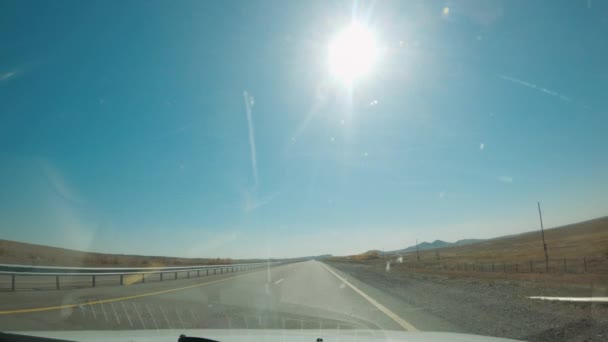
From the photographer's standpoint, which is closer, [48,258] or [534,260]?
[48,258]

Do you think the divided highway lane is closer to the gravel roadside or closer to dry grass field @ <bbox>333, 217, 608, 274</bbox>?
the gravel roadside

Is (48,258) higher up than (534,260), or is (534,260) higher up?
(48,258)

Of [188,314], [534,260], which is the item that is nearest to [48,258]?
[188,314]

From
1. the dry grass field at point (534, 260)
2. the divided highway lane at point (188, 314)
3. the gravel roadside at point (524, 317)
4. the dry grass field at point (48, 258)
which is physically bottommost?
the dry grass field at point (534, 260)

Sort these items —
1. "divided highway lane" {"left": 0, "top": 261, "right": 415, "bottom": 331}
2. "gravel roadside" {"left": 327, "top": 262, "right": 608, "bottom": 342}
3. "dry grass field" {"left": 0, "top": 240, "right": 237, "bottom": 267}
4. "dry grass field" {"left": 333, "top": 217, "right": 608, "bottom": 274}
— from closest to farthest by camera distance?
1. "gravel roadside" {"left": 327, "top": 262, "right": 608, "bottom": 342}
2. "divided highway lane" {"left": 0, "top": 261, "right": 415, "bottom": 331}
3. "dry grass field" {"left": 0, "top": 240, "right": 237, "bottom": 267}
4. "dry grass field" {"left": 333, "top": 217, "right": 608, "bottom": 274}

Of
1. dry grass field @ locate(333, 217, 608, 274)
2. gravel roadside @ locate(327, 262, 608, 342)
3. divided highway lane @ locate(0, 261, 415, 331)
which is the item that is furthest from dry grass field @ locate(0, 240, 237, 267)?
dry grass field @ locate(333, 217, 608, 274)

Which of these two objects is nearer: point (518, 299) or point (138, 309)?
point (138, 309)

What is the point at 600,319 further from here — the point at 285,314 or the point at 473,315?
the point at 285,314

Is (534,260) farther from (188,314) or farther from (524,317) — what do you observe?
(188,314)

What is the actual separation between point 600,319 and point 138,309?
10.4 meters

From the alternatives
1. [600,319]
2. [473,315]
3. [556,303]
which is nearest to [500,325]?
[473,315]

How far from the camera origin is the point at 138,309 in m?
9.26

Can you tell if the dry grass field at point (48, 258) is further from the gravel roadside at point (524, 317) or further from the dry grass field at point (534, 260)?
the dry grass field at point (534, 260)

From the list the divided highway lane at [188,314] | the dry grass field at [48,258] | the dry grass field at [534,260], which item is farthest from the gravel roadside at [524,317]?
the dry grass field at [48,258]
